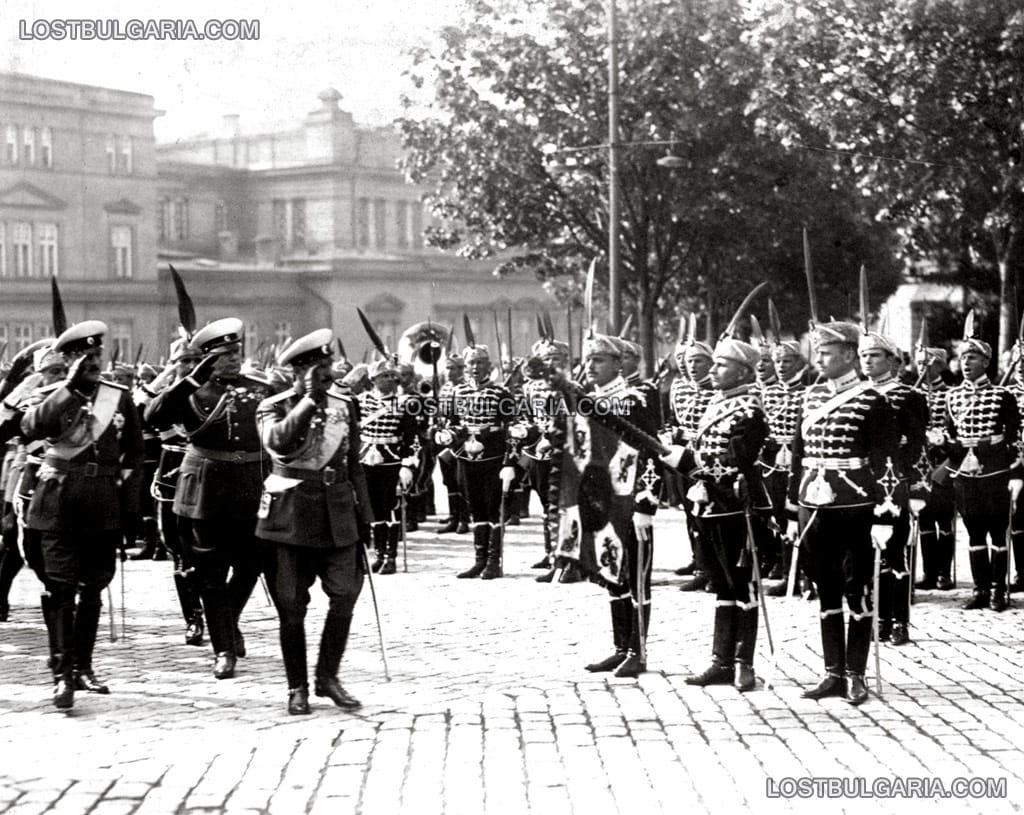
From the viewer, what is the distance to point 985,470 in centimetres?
1319

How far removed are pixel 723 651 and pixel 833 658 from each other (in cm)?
66

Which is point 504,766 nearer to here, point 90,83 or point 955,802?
point 955,802

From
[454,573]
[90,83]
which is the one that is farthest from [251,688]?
[90,83]

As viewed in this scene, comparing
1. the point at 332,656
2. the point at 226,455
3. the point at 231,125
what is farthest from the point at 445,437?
the point at 231,125

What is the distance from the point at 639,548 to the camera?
1003 cm

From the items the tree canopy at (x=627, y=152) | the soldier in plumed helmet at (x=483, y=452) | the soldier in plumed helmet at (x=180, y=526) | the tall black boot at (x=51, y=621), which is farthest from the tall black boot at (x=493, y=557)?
the tree canopy at (x=627, y=152)

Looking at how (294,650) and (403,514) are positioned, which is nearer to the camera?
(294,650)

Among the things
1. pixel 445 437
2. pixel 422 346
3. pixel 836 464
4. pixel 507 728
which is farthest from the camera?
pixel 422 346

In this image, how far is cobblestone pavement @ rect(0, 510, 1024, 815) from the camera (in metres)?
7.24

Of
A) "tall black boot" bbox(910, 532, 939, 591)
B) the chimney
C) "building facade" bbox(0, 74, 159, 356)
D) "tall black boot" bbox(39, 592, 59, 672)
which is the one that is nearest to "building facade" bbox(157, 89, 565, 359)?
the chimney

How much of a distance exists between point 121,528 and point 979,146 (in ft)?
49.9

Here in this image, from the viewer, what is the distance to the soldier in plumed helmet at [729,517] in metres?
9.64

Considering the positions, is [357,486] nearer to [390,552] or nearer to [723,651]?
[723,651]

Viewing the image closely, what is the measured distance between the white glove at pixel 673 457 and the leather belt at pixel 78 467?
3207 mm
